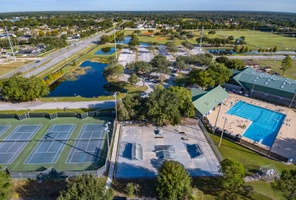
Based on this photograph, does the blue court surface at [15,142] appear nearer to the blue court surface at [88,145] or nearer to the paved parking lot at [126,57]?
the blue court surface at [88,145]

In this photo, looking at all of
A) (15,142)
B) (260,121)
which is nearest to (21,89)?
(15,142)

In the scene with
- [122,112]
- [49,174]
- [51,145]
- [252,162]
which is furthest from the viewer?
[122,112]

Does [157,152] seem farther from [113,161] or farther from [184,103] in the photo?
[184,103]

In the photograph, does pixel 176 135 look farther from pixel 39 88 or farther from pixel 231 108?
pixel 39 88

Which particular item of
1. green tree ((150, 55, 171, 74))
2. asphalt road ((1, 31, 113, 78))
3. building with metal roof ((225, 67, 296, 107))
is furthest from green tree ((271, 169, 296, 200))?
asphalt road ((1, 31, 113, 78))

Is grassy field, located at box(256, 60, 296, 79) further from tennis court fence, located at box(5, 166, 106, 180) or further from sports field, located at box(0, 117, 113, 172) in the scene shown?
tennis court fence, located at box(5, 166, 106, 180)

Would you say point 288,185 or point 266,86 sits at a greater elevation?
point 288,185

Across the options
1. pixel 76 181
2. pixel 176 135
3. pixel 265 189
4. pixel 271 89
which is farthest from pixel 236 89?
pixel 76 181
